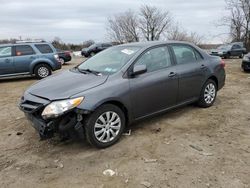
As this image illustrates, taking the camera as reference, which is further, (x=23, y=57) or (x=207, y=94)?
(x=23, y=57)

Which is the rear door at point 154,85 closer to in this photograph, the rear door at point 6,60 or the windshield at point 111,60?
the windshield at point 111,60

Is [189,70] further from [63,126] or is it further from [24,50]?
[24,50]

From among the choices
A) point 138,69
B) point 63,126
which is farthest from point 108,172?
point 138,69

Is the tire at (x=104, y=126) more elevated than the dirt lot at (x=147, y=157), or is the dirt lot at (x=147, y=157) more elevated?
the tire at (x=104, y=126)

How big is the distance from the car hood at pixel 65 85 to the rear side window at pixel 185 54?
1746 mm

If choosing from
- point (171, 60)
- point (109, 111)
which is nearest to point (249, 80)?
point (171, 60)

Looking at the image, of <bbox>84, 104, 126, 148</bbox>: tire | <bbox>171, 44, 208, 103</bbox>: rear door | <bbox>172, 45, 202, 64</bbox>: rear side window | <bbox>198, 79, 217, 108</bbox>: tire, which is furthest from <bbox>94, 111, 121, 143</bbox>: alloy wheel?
<bbox>198, 79, 217, 108</bbox>: tire

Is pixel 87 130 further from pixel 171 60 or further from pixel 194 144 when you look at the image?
pixel 171 60

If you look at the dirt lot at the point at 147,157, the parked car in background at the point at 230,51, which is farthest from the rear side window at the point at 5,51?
the parked car in background at the point at 230,51

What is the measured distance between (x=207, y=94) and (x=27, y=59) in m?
8.19

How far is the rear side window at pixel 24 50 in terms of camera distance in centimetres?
1159

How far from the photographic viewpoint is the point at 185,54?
5664 mm

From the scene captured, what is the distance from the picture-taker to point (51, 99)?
3.95 meters


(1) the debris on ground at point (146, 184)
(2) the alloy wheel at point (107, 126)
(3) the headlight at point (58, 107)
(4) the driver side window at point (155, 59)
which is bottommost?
(1) the debris on ground at point (146, 184)
